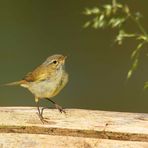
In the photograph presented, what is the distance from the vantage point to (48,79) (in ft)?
18.9

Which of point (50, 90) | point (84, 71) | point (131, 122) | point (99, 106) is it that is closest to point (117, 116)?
point (131, 122)

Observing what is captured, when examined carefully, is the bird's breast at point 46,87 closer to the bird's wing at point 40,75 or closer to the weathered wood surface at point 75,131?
the bird's wing at point 40,75

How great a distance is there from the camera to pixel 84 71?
8.88 meters

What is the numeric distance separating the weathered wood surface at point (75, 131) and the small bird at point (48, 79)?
1.09 feet

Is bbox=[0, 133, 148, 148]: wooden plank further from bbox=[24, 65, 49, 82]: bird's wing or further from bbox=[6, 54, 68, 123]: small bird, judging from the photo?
bbox=[24, 65, 49, 82]: bird's wing

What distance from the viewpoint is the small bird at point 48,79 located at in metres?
5.66

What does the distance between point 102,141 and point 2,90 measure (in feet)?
13.0

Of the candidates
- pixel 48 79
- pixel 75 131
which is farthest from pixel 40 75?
pixel 75 131

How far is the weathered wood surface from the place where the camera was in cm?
497

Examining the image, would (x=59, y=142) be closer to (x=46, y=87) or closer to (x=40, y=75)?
(x=46, y=87)

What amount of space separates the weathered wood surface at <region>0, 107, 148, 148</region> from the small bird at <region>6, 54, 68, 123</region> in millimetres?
332

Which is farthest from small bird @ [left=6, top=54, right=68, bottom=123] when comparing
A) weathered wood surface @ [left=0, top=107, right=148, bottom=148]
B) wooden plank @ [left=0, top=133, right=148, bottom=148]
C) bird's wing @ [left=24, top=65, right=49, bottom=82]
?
wooden plank @ [left=0, top=133, right=148, bottom=148]

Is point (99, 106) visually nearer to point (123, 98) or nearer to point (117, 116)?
point (123, 98)

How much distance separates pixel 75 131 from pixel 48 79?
0.81 meters
